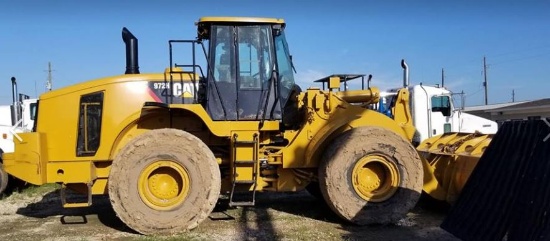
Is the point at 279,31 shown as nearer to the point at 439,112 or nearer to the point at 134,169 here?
the point at 134,169

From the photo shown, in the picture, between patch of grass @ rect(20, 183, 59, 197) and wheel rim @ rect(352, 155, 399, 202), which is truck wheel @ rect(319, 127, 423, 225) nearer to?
wheel rim @ rect(352, 155, 399, 202)

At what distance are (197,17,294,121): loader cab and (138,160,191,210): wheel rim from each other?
40.8 inches

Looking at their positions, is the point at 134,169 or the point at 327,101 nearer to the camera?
the point at 134,169

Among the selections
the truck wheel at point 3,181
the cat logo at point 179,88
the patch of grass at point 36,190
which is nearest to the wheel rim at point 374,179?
the cat logo at point 179,88

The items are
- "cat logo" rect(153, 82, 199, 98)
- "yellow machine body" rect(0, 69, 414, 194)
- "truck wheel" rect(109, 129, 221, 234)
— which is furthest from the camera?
"cat logo" rect(153, 82, 199, 98)

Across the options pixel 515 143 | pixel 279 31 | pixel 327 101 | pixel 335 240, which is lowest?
pixel 335 240

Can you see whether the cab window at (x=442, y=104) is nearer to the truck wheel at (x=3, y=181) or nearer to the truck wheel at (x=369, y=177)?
the truck wheel at (x=369, y=177)

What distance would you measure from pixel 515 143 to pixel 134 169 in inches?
190

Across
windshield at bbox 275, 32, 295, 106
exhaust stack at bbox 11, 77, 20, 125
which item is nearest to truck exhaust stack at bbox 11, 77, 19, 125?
exhaust stack at bbox 11, 77, 20, 125

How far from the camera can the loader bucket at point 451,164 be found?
7785mm

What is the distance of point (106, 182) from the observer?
7785mm

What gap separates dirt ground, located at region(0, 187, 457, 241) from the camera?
276 inches

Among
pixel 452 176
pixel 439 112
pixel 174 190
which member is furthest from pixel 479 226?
pixel 439 112

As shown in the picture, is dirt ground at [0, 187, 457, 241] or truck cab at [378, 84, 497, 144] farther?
truck cab at [378, 84, 497, 144]
